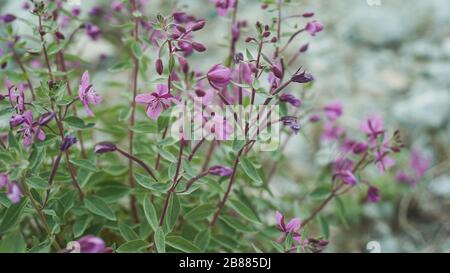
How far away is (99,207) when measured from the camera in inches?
58.6

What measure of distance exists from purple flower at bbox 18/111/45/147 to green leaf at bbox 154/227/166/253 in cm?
35

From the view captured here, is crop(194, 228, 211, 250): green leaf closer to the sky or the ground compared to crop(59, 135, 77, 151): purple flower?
closer to the ground

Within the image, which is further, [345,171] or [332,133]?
[332,133]

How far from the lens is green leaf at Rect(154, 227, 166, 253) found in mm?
1282

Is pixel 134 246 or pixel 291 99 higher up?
pixel 291 99

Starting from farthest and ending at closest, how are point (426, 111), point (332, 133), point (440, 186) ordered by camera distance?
point (426, 111) < point (440, 186) < point (332, 133)

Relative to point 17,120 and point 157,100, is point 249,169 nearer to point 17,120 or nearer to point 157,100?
point 157,100

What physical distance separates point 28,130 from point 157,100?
0.31 metres

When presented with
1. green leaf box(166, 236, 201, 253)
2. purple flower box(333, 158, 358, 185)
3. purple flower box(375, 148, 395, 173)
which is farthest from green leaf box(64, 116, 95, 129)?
purple flower box(375, 148, 395, 173)

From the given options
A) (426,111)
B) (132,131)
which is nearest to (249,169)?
(132,131)

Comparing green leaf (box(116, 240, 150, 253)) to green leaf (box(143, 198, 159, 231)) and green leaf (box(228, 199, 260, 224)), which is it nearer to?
green leaf (box(143, 198, 159, 231))

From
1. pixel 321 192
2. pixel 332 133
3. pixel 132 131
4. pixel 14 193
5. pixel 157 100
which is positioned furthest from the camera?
pixel 332 133

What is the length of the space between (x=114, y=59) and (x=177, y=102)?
2.34 m
